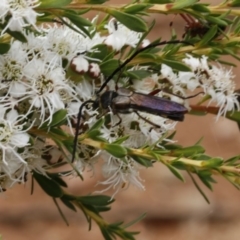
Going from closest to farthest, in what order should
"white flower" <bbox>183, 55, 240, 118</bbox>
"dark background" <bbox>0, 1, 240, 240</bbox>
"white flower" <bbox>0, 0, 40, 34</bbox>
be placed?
"white flower" <bbox>0, 0, 40, 34</bbox> → "white flower" <bbox>183, 55, 240, 118</bbox> → "dark background" <bbox>0, 1, 240, 240</bbox>

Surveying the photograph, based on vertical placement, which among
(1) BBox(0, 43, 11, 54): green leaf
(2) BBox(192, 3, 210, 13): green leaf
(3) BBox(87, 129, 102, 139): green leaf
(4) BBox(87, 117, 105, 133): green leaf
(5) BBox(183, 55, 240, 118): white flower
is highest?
(1) BBox(0, 43, 11, 54): green leaf

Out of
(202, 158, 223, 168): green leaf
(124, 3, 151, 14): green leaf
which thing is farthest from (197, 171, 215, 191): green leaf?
(124, 3, 151, 14): green leaf

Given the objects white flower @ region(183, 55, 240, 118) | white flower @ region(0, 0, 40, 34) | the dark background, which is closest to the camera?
white flower @ region(0, 0, 40, 34)

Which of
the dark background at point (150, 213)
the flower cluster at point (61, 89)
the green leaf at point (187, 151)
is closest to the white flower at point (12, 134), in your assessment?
the flower cluster at point (61, 89)

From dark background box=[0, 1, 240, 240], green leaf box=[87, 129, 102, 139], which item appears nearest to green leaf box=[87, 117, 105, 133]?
green leaf box=[87, 129, 102, 139]

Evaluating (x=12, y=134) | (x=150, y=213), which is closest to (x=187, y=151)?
(x=12, y=134)

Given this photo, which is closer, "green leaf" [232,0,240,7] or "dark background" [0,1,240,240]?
"green leaf" [232,0,240,7]

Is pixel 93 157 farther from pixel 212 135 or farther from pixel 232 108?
pixel 212 135

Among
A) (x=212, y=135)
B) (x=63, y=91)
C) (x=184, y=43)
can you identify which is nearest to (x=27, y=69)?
(x=63, y=91)

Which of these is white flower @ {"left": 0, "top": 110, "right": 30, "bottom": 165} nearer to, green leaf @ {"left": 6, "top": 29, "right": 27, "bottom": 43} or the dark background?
green leaf @ {"left": 6, "top": 29, "right": 27, "bottom": 43}

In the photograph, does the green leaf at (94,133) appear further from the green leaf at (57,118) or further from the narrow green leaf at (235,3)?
the narrow green leaf at (235,3)

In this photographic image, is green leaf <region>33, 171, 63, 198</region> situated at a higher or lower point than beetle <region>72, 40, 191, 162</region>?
lower
